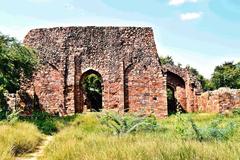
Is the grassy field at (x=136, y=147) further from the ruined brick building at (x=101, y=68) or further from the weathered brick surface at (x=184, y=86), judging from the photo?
the weathered brick surface at (x=184, y=86)

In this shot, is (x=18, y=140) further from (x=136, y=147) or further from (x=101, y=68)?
(x=101, y=68)

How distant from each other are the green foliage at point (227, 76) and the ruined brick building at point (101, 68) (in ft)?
59.6

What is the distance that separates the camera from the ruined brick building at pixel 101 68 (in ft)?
73.6

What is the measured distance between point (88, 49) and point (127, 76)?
2.59 metres

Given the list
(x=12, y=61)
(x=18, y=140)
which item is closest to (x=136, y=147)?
(x=18, y=140)

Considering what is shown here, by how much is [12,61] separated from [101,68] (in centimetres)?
614

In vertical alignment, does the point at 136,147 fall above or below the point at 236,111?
below

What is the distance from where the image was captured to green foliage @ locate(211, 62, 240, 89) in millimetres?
39594

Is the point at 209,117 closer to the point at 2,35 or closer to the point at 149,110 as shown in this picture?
the point at 149,110

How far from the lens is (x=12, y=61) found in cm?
1759

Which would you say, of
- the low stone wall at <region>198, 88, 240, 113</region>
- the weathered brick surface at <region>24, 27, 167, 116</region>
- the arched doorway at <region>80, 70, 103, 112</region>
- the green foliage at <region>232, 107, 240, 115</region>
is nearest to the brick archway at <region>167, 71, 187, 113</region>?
the weathered brick surface at <region>24, 27, 167, 116</region>

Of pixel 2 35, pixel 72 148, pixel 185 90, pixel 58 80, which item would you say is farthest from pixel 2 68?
pixel 185 90

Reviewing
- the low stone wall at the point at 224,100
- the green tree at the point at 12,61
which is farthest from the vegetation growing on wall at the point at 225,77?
the green tree at the point at 12,61

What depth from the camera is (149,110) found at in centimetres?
2230
